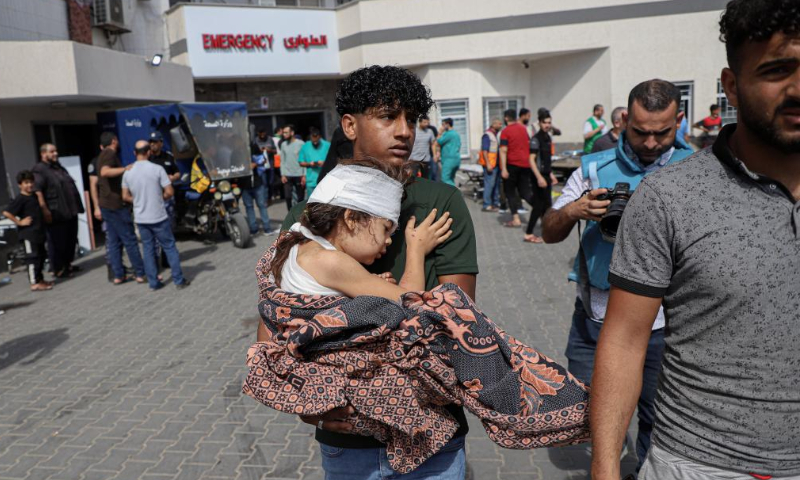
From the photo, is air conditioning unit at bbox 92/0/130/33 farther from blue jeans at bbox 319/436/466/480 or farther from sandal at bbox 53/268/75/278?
blue jeans at bbox 319/436/466/480

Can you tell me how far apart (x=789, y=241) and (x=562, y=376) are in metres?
0.69

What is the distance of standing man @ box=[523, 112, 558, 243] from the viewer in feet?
33.5

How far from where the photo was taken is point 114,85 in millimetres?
12320

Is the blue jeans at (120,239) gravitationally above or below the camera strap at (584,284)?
below

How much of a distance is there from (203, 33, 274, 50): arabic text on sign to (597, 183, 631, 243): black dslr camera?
19465 millimetres

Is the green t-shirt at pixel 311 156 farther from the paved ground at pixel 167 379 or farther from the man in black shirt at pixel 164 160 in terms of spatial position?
the paved ground at pixel 167 379

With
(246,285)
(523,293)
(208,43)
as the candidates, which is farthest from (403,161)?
(208,43)

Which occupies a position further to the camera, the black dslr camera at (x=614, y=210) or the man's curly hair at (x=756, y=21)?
the black dslr camera at (x=614, y=210)

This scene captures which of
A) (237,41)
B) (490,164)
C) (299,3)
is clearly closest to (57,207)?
(490,164)

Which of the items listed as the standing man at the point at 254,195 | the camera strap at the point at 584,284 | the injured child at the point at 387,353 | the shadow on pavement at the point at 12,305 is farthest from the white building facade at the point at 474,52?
the injured child at the point at 387,353

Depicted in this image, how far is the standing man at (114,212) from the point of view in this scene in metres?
8.91

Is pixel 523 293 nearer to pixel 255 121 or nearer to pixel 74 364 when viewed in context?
pixel 74 364

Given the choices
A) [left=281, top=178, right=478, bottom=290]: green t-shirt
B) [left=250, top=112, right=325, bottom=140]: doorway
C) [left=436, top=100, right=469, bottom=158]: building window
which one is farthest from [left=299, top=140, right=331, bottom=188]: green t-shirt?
[left=250, top=112, right=325, bottom=140]: doorway

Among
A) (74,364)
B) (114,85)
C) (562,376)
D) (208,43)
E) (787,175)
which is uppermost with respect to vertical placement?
(208,43)
